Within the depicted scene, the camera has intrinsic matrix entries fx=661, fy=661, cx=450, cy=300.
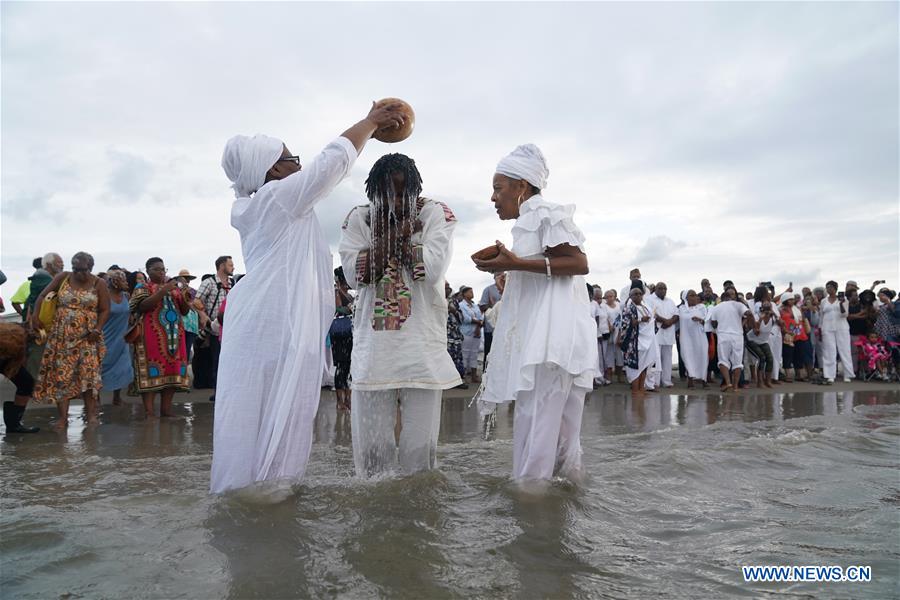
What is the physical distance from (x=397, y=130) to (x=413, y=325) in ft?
3.91

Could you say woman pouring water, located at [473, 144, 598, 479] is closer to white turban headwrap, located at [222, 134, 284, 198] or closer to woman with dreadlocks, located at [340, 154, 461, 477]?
woman with dreadlocks, located at [340, 154, 461, 477]

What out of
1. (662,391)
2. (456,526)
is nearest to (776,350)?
(662,391)

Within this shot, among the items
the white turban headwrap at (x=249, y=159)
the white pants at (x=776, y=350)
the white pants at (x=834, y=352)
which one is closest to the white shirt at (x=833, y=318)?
the white pants at (x=834, y=352)

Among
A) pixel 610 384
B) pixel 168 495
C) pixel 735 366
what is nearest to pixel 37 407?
pixel 168 495

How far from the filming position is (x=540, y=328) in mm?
3840

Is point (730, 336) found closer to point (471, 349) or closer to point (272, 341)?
point (471, 349)

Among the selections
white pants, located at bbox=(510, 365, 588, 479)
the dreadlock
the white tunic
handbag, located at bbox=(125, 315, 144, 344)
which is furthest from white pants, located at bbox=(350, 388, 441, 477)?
handbag, located at bbox=(125, 315, 144, 344)

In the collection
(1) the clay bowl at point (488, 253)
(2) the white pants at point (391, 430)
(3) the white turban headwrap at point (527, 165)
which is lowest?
(2) the white pants at point (391, 430)

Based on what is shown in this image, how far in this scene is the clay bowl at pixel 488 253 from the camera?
12.5 ft

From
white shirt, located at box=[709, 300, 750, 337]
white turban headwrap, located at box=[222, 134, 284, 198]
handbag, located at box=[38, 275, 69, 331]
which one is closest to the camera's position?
white turban headwrap, located at box=[222, 134, 284, 198]

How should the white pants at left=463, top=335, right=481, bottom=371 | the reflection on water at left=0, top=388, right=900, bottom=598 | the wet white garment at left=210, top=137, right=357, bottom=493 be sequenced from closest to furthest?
the reflection on water at left=0, top=388, right=900, bottom=598 → the wet white garment at left=210, top=137, right=357, bottom=493 → the white pants at left=463, top=335, right=481, bottom=371

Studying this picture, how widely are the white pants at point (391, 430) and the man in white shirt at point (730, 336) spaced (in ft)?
36.1

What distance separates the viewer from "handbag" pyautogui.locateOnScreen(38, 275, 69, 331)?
7582mm

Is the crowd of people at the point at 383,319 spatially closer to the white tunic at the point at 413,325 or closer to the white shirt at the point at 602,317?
the white tunic at the point at 413,325
